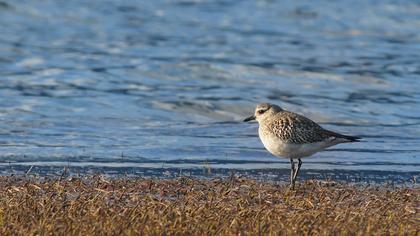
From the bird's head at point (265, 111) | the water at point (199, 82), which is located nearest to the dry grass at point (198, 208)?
the bird's head at point (265, 111)

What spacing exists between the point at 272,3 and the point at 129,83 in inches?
495

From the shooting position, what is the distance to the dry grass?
7863 millimetres

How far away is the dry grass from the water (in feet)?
4.73

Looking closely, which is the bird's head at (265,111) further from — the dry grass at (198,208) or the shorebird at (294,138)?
the dry grass at (198,208)

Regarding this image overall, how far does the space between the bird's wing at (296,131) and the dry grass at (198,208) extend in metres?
0.44

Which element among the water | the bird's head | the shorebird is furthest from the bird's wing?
the water

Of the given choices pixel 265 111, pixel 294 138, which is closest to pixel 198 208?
pixel 294 138

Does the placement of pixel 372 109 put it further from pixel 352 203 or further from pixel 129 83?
pixel 352 203

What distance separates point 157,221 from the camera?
7961 millimetres

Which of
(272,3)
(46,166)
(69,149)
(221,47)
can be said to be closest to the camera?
(46,166)

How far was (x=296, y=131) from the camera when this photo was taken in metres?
10.4

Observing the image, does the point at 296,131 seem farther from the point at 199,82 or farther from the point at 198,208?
the point at 199,82

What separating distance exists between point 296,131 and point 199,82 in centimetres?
907

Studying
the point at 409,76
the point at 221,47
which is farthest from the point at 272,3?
the point at 409,76
